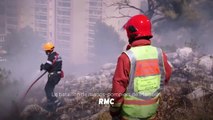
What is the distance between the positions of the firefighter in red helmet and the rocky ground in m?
2.17

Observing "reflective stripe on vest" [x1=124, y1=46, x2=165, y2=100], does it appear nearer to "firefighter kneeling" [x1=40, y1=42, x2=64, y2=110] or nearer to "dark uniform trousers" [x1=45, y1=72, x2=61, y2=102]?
"firefighter kneeling" [x1=40, y1=42, x2=64, y2=110]

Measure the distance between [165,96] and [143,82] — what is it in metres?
3.37

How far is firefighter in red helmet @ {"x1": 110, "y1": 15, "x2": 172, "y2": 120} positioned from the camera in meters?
2.87

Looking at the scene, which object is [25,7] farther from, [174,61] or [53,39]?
[174,61]

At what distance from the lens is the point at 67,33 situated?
13.8m

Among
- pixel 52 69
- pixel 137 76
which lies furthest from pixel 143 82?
pixel 52 69

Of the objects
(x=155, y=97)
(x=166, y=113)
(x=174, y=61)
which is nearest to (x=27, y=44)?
(x=174, y=61)

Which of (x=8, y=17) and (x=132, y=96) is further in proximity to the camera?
(x=8, y=17)

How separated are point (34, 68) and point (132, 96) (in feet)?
31.2

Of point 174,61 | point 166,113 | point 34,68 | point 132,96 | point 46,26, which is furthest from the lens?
point 46,26

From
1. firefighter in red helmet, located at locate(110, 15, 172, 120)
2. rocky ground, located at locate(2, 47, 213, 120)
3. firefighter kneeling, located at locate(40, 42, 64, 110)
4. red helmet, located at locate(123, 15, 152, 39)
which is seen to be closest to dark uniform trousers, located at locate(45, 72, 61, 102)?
firefighter kneeling, located at locate(40, 42, 64, 110)

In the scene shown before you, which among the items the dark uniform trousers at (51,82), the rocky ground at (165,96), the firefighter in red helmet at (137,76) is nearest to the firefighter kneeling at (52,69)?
the dark uniform trousers at (51,82)

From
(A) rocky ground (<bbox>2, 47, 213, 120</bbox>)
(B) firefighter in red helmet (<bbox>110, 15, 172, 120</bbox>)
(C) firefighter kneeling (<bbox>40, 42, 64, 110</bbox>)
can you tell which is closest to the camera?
(B) firefighter in red helmet (<bbox>110, 15, 172, 120</bbox>)

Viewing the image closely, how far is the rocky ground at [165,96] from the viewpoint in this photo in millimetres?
5469
